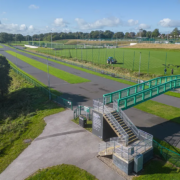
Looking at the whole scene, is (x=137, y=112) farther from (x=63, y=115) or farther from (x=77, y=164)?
(x=77, y=164)

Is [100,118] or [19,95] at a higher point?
[100,118]

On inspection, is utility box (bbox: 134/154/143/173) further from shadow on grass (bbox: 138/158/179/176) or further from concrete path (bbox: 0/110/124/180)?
concrete path (bbox: 0/110/124/180)

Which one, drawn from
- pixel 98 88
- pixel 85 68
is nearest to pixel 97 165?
pixel 98 88

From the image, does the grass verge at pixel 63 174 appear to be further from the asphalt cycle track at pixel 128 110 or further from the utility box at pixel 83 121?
the asphalt cycle track at pixel 128 110

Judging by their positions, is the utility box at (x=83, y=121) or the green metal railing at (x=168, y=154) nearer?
the green metal railing at (x=168, y=154)

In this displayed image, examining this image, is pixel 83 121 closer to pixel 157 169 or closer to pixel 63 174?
pixel 63 174

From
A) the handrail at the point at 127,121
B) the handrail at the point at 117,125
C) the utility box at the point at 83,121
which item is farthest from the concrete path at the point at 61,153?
the handrail at the point at 127,121
